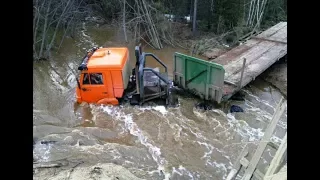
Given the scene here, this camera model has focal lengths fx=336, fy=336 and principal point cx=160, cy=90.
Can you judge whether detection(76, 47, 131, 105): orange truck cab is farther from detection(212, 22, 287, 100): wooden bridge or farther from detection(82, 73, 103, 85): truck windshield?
detection(212, 22, 287, 100): wooden bridge

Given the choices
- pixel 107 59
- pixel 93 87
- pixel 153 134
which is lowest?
pixel 153 134

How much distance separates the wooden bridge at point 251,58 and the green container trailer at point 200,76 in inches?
20.1

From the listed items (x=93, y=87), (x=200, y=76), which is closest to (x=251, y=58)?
(x=200, y=76)

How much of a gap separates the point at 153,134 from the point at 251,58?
19.6 feet

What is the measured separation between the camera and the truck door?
1045 cm

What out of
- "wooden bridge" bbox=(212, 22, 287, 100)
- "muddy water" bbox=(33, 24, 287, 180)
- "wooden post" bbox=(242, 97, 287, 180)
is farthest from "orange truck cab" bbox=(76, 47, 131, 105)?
"wooden post" bbox=(242, 97, 287, 180)

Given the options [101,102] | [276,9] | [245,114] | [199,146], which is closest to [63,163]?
[101,102]

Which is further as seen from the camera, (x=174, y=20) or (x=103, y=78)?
(x=174, y=20)

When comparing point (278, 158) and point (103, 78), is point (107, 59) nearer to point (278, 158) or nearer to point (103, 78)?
point (103, 78)

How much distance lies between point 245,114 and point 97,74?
504cm

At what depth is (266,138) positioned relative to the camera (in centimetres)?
560

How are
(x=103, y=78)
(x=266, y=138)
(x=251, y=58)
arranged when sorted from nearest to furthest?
(x=266, y=138)
(x=103, y=78)
(x=251, y=58)

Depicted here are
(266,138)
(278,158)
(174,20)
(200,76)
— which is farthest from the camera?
(174,20)
